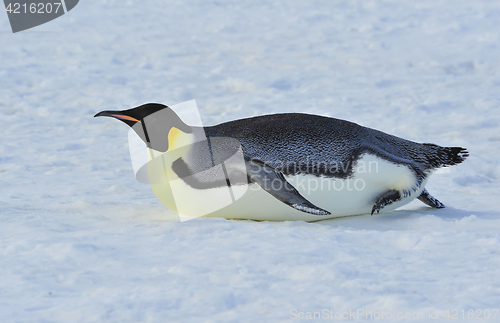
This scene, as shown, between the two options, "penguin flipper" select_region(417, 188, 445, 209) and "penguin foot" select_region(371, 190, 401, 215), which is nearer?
"penguin foot" select_region(371, 190, 401, 215)

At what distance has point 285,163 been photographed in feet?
8.81

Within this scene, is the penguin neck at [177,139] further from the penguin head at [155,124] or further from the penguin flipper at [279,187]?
the penguin flipper at [279,187]

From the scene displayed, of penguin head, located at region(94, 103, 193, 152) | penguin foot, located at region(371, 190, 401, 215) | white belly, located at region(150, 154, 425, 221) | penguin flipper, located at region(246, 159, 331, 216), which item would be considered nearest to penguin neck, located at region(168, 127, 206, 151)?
penguin head, located at region(94, 103, 193, 152)

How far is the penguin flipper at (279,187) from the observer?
250 cm

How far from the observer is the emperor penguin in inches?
104

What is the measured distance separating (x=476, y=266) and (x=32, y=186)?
2846 mm

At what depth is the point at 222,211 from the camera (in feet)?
9.00

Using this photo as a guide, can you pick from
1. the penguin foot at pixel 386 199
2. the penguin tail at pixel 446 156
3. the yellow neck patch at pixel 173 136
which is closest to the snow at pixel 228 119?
the penguin foot at pixel 386 199

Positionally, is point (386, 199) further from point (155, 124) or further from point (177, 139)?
point (155, 124)

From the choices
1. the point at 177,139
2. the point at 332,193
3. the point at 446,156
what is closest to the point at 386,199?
the point at 332,193

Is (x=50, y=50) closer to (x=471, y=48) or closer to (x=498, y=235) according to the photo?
(x=471, y=48)

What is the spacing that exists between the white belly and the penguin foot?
25mm

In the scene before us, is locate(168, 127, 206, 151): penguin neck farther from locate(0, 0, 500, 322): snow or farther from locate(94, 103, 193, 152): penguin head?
locate(0, 0, 500, 322): snow

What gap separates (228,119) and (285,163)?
376 cm
